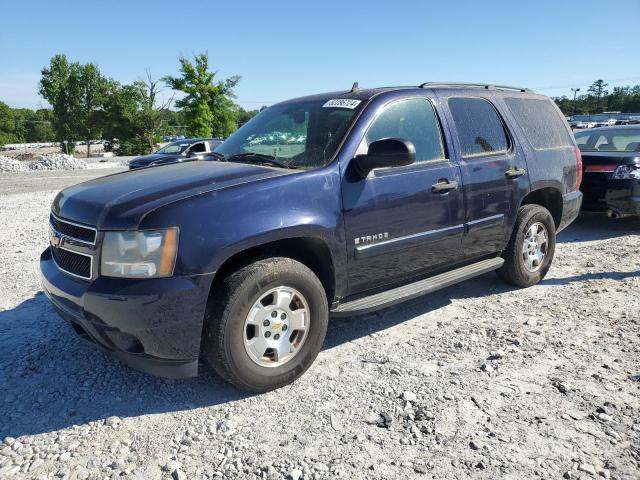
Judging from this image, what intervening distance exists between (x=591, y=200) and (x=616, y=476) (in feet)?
19.8

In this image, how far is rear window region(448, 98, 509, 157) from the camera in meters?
4.18

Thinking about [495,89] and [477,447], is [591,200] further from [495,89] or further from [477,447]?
Answer: [477,447]

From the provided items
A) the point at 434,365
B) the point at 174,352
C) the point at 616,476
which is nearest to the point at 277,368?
the point at 174,352

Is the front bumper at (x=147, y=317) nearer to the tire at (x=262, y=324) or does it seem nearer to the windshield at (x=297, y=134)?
the tire at (x=262, y=324)

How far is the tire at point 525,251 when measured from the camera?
4.71m

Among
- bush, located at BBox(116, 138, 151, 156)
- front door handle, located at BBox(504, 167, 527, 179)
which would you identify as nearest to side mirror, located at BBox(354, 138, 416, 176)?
front door handle, located at BBox(504, 167, 527, 179)

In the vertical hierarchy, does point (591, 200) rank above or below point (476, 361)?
above

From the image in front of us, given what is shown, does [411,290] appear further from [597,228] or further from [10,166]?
[10,166]

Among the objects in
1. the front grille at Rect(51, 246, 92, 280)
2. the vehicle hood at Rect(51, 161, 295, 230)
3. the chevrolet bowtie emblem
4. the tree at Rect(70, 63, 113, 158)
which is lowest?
the front grille at Rect(51, 246, 92, 280)

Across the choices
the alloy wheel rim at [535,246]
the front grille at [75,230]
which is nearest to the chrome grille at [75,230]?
the front grille at [75,230]

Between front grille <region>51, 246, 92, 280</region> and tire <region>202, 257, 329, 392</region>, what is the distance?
2.44 ft

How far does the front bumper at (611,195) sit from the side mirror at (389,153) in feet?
17.7

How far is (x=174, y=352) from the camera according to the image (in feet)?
9.12

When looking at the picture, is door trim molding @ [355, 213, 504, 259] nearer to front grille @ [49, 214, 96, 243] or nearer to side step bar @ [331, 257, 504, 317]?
side step bar @ [331, 257, 504, 317]
